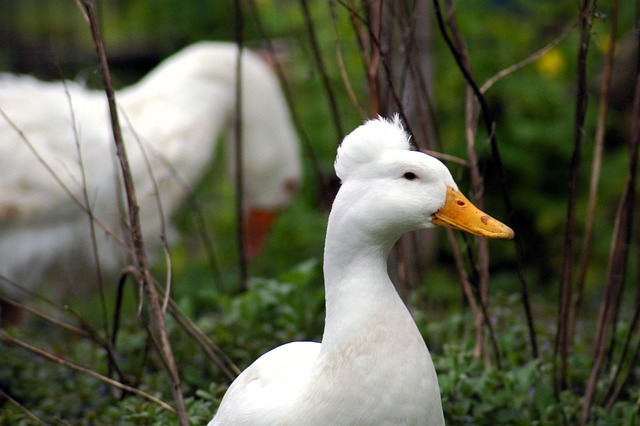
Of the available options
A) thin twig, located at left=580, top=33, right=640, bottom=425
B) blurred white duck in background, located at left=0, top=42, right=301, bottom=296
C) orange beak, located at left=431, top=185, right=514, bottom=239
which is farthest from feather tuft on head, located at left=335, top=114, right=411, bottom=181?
blurred white duck in background, located at left=0, top=42, right=301, bottom=296

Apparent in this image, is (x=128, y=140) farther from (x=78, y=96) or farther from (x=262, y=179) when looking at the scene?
(x=262, y=179)

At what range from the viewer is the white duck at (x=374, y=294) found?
1.86 meters

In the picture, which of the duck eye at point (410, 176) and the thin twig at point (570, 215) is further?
the thin twig at point (570, 215)

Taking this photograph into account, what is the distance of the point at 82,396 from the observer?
291cm

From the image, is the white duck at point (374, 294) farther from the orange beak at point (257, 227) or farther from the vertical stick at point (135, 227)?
the orange beak at point (257, 227)

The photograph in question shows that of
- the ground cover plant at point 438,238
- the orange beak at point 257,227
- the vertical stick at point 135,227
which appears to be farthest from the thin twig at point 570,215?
the orange beak at point 257,227

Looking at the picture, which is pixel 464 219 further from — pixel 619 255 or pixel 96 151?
pixel 96 151

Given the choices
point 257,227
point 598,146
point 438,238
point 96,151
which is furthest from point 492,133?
point 257,227

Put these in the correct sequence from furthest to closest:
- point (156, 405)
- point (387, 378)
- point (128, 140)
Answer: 1. point (128, 140)
2. point (156, 405)
3. point (387, 378)

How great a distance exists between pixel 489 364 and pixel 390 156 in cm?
107

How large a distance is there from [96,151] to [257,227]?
120cm

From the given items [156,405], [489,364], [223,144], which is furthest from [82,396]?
[223,144]

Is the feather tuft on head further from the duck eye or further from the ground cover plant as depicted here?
the ground cover plant

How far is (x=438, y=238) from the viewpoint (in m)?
5.25
